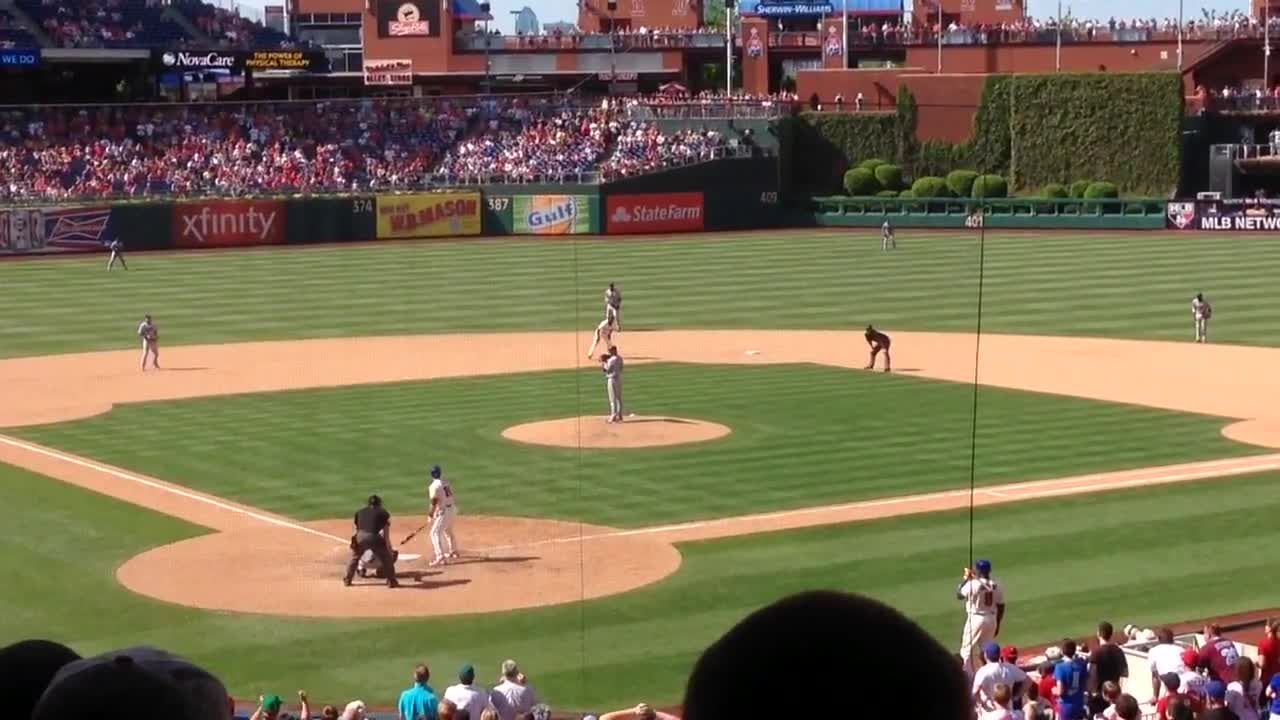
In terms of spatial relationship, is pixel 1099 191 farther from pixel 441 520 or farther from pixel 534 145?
pixel 441 520

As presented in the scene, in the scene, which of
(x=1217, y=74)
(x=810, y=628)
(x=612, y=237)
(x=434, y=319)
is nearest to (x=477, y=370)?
(x=434, y=319)

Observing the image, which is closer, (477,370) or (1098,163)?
(477,370)

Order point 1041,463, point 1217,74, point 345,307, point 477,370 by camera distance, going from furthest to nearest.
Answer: point 1217,74, point 345,307, point 477,370, point 1041,463

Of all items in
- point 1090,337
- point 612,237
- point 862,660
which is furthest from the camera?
point 612,237

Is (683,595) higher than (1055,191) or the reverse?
the reverse

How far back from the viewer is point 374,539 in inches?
745

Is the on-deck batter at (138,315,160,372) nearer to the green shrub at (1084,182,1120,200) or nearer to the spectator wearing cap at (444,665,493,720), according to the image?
the spectator wearing cap at (444,665,493,720)

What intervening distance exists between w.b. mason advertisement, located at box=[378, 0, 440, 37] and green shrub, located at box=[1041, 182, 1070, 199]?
3561 centimetres

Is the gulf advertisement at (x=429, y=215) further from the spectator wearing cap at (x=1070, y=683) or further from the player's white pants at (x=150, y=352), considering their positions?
the spectator wearing cap at (x=1070, y=683)

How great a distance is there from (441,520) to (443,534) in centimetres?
24

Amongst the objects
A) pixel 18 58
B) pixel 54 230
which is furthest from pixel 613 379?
pixel 18 58

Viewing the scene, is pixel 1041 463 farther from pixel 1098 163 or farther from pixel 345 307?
pixel 1098 163

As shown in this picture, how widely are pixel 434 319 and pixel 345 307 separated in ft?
12.5

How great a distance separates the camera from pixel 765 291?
161 ft
